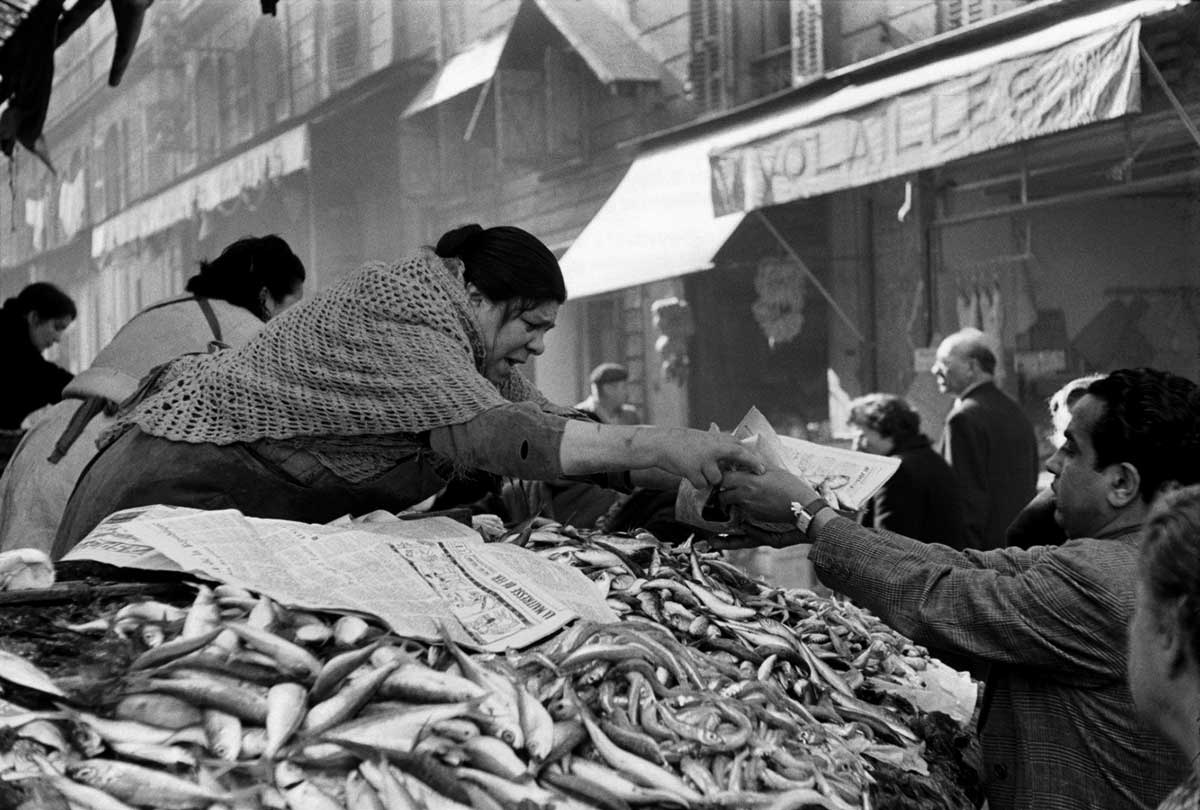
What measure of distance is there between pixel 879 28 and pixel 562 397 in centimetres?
621

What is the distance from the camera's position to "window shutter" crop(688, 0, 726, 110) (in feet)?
43.7

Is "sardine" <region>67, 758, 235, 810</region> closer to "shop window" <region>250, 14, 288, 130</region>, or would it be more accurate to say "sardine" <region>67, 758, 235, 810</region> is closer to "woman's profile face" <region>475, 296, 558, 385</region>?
"woman's profile face" <region>475, 296, 558, 385</region>

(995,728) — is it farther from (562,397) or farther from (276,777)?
(562,397)

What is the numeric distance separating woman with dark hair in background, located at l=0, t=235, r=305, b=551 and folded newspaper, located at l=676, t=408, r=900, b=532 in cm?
153

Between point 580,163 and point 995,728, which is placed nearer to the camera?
point 995,728

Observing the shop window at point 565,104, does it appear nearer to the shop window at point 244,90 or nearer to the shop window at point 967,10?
the shop window at point 967,10

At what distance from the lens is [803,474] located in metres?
3.09

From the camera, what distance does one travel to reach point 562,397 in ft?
53.1

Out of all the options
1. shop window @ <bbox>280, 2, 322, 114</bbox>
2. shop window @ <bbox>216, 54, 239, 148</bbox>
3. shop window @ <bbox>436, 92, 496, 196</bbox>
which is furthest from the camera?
shop window @ <bbox>216, 54, 239, 148</bbox>

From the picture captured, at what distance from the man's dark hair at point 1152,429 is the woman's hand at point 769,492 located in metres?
0.54

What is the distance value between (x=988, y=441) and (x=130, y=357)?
Result: 434 centimetres

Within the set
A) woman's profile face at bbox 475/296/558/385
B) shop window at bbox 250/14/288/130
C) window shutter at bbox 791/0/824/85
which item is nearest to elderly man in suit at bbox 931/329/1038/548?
woman's profile face at bbox 475/296/558/385

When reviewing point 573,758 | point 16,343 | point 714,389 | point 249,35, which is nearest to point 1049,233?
point 714,389

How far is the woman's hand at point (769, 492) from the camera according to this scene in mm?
2703
